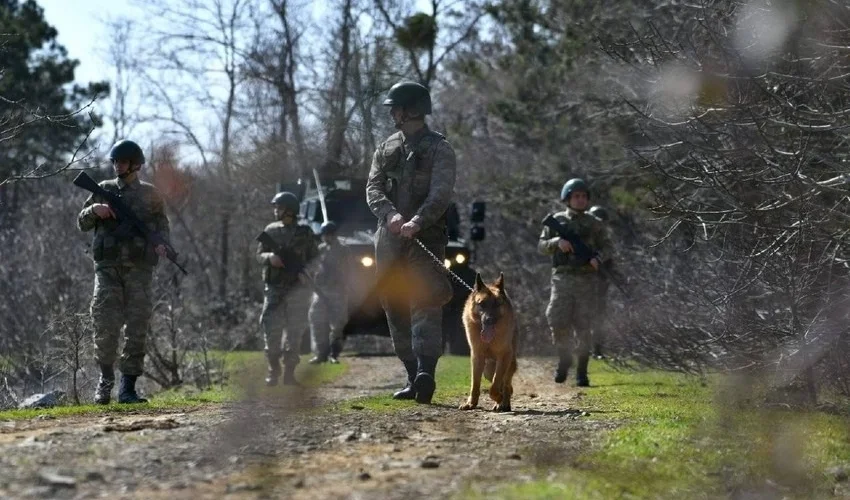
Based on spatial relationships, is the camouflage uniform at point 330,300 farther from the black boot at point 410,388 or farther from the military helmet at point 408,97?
the military helmet at point 408,97

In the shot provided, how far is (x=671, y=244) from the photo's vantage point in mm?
17531

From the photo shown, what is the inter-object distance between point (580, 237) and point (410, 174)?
4124mm

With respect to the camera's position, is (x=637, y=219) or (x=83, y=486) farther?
(x=637, y=219)

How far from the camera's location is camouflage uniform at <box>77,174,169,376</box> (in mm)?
12000

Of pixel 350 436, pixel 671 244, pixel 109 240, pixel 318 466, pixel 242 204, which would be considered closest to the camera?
pixel 318 466

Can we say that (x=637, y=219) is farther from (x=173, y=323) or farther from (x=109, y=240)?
(x=109, y=240)

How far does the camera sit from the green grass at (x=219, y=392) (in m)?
10.8

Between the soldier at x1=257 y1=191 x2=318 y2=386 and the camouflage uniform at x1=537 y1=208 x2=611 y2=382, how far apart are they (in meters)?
2.87

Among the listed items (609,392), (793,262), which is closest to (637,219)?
(609,392)

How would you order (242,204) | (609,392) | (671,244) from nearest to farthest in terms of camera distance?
(609,392), (671,244), (242,204)

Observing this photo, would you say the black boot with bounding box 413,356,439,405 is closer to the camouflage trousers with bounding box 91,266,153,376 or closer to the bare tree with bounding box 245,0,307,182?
the camouflage trousers with bounding box 91,266,153,376

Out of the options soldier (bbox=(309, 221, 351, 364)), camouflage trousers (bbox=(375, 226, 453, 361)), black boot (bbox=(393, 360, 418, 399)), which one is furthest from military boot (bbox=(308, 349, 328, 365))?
camouflage trousers (bbox=(375, 226, 453, 361))

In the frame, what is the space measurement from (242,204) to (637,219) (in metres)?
13.7

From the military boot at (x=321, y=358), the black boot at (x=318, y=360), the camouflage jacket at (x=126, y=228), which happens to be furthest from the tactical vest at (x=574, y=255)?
the military boot at (x=321, y=358)
